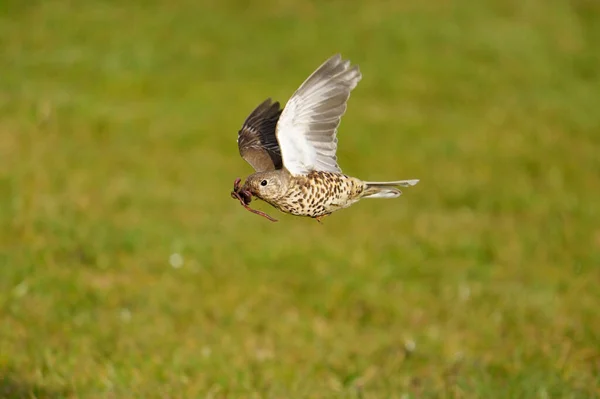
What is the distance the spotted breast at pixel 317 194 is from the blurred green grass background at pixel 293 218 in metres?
3.21

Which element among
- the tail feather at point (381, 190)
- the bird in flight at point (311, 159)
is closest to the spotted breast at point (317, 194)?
the bird in flight at point (311, 159)

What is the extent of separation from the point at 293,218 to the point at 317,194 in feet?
26.4

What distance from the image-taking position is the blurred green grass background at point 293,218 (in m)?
6.58

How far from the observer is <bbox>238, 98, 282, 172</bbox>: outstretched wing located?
2.75 metres

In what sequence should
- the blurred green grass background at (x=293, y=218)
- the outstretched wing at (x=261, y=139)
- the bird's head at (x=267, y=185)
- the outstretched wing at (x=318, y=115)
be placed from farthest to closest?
1. the blurred green grass background at (x=293, y=218)
2. the outstretched wing at (x=261, y=139)
3. the outstretched wing at (x=318, y=115)
4. the bird's head at (x=267, y=185)

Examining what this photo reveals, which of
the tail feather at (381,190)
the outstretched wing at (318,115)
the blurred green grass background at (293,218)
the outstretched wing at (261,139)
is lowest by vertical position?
the blurred green grass background at (293,218)

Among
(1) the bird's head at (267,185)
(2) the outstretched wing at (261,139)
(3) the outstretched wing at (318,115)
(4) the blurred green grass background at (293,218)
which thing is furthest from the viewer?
(4) the blurred green grass background at (293,218)

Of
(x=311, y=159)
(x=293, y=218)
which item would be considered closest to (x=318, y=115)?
(x=311, y=159)

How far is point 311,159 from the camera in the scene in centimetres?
257

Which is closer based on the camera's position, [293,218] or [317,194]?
[317,194]

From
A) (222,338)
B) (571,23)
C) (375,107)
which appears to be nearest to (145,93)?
(375,107)

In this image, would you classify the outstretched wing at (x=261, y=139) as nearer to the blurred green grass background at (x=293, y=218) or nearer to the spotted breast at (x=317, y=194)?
the spotted breast at (x=317, y=194)

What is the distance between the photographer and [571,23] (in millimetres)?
18062

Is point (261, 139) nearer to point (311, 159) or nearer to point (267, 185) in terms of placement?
point (311, 159)
